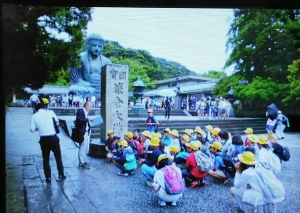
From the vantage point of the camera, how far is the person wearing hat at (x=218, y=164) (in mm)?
2395

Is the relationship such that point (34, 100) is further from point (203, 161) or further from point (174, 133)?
point (203, 161)

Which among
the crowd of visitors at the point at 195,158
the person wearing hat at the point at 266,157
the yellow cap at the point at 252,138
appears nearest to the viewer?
the crowd of visitors at the point at 195,158

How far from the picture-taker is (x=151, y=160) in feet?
7.62

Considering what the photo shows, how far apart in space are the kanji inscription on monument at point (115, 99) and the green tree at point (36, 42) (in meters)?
0.32

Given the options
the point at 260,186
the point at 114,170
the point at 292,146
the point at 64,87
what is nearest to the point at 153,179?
the point at 114,170

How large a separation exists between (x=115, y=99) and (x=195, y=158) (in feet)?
2.79

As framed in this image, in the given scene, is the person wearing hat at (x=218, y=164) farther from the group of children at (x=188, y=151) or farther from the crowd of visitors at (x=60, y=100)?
the crowd of visitors at (x=60, y=100)

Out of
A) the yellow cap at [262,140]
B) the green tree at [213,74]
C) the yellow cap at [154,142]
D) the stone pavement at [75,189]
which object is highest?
the green tree at [213,74]

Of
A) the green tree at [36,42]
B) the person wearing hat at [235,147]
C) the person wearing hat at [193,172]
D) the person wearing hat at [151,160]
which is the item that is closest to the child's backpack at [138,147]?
the person wearing hat at [151,160]

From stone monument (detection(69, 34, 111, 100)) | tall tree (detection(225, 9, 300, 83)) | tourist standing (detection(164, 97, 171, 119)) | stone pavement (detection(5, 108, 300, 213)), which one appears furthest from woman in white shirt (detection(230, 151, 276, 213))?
stone monument (detection(69, 34, 111, 100))

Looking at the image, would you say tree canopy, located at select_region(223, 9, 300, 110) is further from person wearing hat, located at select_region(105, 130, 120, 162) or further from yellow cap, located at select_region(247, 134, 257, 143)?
person wearing hat, located at select_region(105, 130, 120, 162)

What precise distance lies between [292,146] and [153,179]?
1.19 meters

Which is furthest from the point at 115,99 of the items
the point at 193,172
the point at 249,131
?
the point at 249,131

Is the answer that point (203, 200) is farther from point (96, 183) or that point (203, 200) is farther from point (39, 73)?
point (39, 73)
